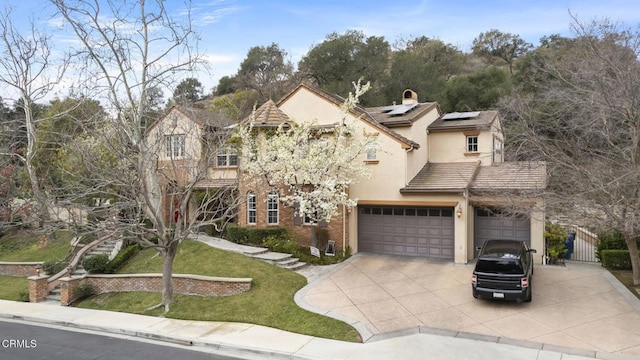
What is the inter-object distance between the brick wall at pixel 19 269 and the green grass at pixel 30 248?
163 cm

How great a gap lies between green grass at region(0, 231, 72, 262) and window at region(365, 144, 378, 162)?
17018 mm

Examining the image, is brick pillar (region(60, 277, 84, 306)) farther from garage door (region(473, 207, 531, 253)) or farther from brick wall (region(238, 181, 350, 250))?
garage door (region(473, 207, 531, 253))

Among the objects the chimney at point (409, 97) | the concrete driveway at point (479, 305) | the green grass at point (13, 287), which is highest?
the chimney at point (409, 97)

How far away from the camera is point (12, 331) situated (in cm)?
1326

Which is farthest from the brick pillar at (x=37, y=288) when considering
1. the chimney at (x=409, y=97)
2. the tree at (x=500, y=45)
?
the tree at (x=500, y=45)

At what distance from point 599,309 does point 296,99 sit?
51.0 feet

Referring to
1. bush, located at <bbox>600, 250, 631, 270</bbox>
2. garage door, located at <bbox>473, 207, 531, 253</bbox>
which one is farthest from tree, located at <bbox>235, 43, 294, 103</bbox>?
bush, located at <bbox>600, 250, 631, 270</bbox>

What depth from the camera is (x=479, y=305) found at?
43.7ft

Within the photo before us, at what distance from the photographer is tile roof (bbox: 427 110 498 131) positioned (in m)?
22.2

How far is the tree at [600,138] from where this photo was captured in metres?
12.6

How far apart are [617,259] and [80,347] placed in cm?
1912

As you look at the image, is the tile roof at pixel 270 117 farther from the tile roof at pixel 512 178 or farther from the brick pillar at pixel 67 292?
the brick pillar at pixel 67 292

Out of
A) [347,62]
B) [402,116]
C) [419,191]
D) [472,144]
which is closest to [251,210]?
[419,191]

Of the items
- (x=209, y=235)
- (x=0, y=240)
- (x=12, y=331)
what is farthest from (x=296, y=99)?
(x=0, y=240)
